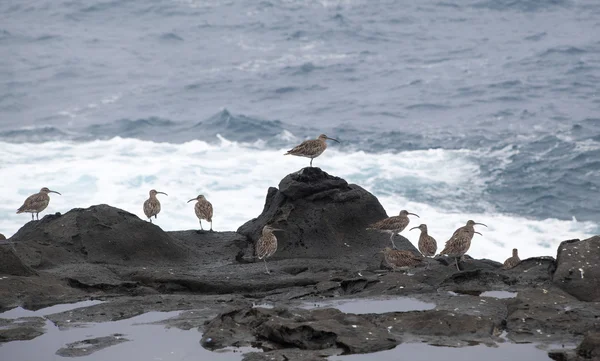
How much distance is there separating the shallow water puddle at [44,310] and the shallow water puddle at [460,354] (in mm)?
3700

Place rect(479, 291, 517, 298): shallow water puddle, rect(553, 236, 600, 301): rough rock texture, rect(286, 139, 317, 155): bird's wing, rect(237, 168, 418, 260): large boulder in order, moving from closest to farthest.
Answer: rect(553, 236, 600, 301): rough rock texture < rect(479, 291, 517, 298): shallow water puddle < rect(237, 168, 418, 260): large boulder < rect(286, 139, 317, 155): bird's wing

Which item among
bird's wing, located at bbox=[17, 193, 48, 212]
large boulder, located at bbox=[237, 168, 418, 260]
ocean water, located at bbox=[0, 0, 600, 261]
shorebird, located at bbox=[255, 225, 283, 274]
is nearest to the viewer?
shorebird, located at bbox=[255, 225, 283, 274]

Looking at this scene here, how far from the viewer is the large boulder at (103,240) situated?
49.4 feet

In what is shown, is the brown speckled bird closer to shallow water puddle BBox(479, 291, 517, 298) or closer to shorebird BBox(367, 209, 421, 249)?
shorebird BBox(367, 209, 421, 249)

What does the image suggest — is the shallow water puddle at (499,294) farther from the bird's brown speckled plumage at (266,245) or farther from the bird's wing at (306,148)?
the bird's wing at (306,148)

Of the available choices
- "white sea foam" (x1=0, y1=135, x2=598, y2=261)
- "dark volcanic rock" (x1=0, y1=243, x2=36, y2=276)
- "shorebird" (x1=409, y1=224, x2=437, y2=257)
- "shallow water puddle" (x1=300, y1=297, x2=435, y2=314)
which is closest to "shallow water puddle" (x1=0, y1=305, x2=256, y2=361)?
"dark volcanic rock" (x1=0, y1=243, x2=36, y2=276)

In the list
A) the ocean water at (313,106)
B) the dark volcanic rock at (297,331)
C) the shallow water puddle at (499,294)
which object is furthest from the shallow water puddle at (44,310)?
the ocean water at (313,106)

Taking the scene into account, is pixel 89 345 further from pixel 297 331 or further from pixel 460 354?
pixel 460 354

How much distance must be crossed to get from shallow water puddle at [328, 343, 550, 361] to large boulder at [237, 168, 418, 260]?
5.12m

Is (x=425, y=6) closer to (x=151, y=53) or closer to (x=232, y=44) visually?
(x=232, y=44)

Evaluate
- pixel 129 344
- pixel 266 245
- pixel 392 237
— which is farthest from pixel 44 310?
pixel 392 237

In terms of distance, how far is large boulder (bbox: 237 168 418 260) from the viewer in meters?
15.9

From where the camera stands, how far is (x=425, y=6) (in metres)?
58.3

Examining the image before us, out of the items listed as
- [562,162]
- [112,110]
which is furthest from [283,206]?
[112,110]
